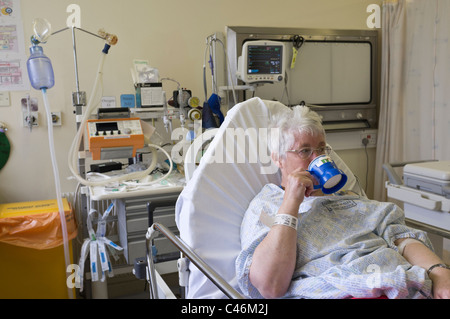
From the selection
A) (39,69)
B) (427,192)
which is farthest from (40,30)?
(427,192)

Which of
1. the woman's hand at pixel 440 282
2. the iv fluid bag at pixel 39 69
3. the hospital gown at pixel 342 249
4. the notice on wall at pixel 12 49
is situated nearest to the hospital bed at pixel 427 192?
the hospital gown at pixel 342 249

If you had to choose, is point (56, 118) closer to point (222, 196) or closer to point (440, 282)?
point (222, 196)

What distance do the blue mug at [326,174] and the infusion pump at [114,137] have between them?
49.1 inches

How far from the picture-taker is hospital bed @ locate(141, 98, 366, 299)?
146cm

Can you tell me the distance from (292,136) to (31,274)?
1810 mm

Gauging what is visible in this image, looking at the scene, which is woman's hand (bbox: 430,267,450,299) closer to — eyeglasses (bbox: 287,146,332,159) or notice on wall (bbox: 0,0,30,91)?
eyeglasses (bbox: 287,146,332,159)

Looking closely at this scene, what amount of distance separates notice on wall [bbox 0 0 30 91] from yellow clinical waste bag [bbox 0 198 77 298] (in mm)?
746

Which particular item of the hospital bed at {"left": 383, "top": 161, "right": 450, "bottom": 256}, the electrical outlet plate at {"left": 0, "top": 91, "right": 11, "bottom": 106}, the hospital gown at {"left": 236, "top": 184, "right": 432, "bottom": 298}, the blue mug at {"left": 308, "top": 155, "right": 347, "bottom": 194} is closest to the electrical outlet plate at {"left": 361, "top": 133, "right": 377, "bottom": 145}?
the hospital bed at {"left": 383, "top": 161, "right": 450, "bottom": 256}

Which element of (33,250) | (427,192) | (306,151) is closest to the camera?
(306,151)

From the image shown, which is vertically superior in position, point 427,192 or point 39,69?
point 39,69

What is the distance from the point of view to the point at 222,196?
5.12 ft

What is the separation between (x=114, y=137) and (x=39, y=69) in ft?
1.65

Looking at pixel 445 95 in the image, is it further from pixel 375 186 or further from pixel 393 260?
pixel 393 260
